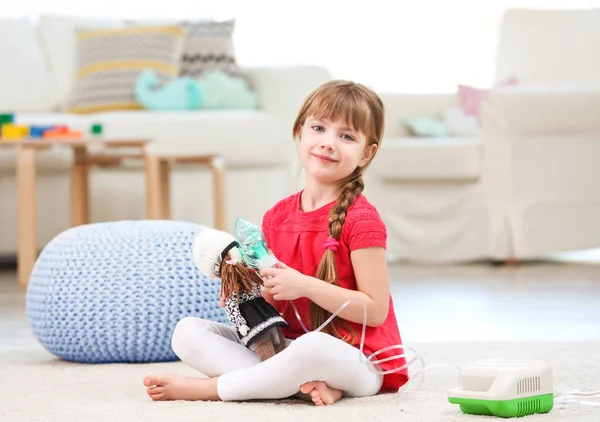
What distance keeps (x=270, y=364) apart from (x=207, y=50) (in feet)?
9.90

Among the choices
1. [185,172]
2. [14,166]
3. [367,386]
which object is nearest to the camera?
[367,386]

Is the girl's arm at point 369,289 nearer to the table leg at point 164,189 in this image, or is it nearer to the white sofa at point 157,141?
the white sofa at point 157,141

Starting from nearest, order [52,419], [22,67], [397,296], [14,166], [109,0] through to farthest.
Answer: [52,419] < [397,296] < [14,166] < [22,67] < [109,0]

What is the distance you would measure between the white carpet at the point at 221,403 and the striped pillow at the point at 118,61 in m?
2.13

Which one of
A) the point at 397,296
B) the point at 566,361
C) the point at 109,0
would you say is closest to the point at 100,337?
the point at 566,361

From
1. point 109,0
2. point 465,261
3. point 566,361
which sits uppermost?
point 109,0

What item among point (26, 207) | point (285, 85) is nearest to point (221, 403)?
point (26, 207)

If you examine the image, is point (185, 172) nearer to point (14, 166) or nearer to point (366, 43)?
point (14, 166)

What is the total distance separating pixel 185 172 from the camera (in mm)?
3998

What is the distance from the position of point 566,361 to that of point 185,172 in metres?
2.33

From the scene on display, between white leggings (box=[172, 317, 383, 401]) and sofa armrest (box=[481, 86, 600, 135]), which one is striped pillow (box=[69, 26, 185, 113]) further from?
white leggings (box=[172, 317, 383, 401])

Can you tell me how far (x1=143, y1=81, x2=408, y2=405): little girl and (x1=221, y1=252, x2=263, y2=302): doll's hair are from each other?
0.05 metres

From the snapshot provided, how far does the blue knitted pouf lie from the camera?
6.19 feet

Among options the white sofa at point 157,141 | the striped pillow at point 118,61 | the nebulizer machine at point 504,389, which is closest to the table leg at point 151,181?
the white sofa at point 157,141
